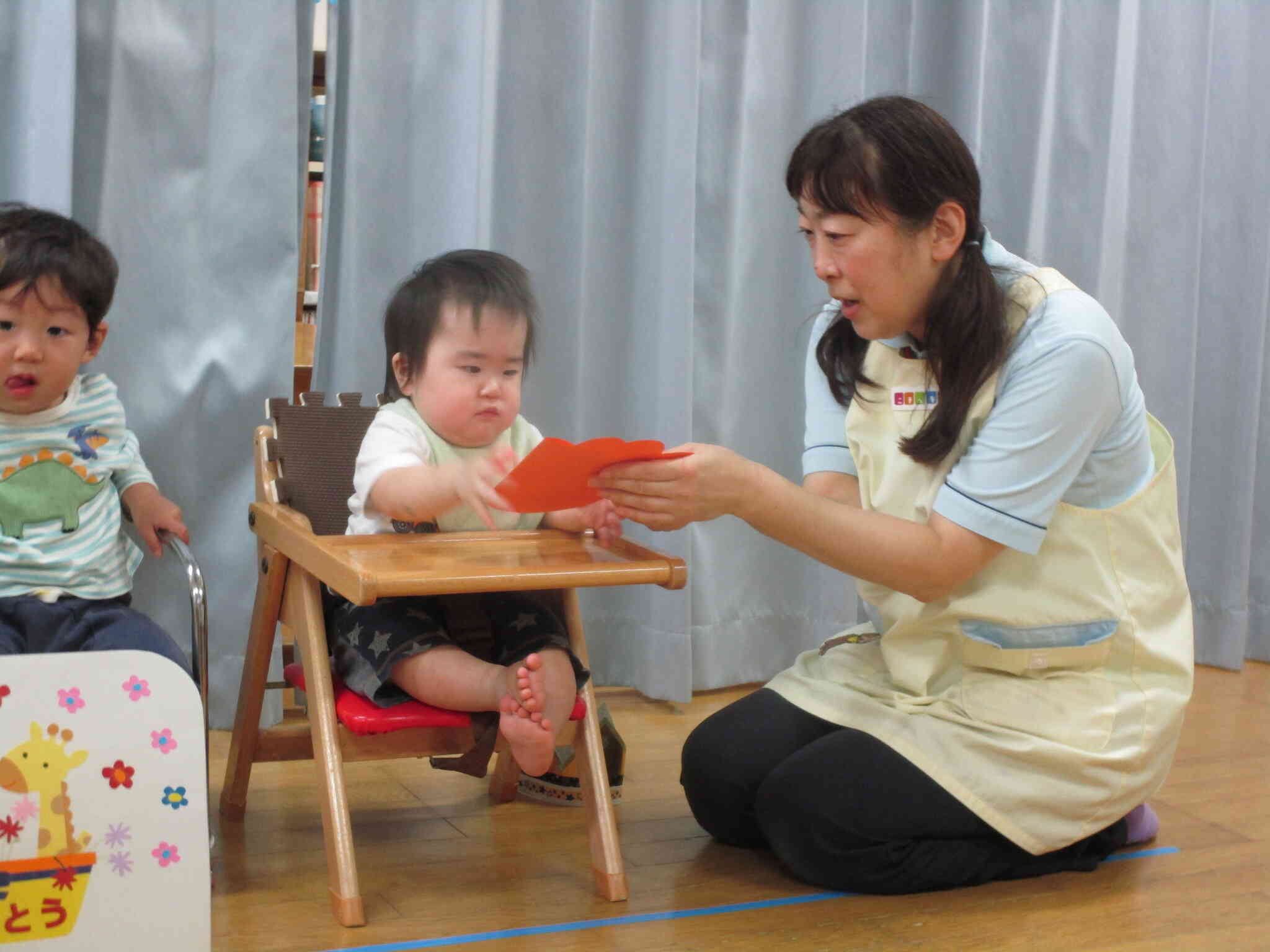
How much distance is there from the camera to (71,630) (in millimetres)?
1633

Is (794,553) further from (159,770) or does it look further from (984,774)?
(159,770)

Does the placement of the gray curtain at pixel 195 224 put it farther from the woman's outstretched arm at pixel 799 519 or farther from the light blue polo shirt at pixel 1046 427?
the light blue polo shirt at pixel 1046 427

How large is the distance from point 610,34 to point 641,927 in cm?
158

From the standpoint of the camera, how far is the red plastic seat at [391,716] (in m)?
1.56

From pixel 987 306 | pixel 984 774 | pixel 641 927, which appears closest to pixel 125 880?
pixel 641 927

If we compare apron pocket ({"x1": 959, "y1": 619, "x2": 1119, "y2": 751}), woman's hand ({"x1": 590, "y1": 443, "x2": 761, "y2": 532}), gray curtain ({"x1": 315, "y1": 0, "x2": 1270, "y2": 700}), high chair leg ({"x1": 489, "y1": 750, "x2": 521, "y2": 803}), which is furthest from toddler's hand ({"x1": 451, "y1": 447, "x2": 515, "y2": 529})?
gray curtain ({"x1": 315, "y1": 0, "x2": 1270, "y2": 700})

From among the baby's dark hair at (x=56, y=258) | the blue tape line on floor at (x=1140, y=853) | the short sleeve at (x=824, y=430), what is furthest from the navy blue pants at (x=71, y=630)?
the blue tape line on floor at (x=1140, y=853)

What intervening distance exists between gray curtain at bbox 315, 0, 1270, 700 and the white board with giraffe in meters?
0.99

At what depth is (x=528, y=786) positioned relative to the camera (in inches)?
78.9

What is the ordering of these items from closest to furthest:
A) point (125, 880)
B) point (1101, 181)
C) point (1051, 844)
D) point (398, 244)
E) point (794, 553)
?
point (125, 880), point (1051, 844), point (398, 244), point (794, 553), point (1101, 181)

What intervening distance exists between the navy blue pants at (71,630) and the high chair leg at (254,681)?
5.8 inches

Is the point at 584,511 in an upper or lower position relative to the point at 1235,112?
lower

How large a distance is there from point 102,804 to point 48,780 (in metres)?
0.06

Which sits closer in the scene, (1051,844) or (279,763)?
(1051,844)
